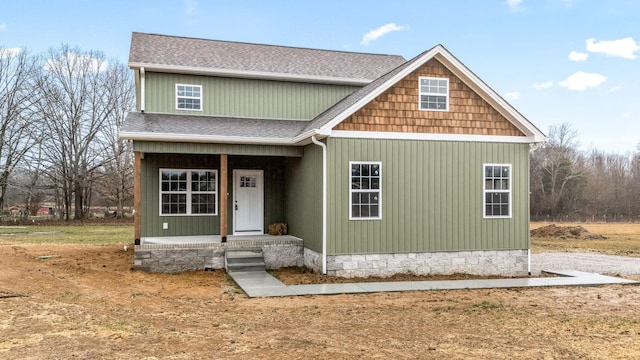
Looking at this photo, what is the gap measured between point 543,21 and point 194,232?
18104 mm

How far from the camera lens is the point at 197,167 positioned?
577 inches

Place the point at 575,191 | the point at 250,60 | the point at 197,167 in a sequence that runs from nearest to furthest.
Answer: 1. the point at 197,167
2. the point at 250,60
3. the point at 575,191

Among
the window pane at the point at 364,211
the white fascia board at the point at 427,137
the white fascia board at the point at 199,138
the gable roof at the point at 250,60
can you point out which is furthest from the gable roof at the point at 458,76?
the gable roof at the point at 250,60

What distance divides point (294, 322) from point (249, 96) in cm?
943

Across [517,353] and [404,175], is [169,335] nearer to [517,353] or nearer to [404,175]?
[517,353]

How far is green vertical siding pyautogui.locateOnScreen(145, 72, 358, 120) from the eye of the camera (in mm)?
14664

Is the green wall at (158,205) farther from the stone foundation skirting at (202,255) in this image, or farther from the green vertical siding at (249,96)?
the stone foundation skirting at (202,255)

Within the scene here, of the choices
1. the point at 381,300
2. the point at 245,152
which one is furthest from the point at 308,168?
the point at 381,300

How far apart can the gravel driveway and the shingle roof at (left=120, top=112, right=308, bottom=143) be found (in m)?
7.98

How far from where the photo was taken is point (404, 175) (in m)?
12.3

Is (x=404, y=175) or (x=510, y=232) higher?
(x=404, y=175)

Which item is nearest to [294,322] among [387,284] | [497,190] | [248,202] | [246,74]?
[387,284]

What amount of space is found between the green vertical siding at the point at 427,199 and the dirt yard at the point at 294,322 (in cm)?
225

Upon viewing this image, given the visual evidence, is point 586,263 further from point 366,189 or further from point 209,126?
point 209,126
